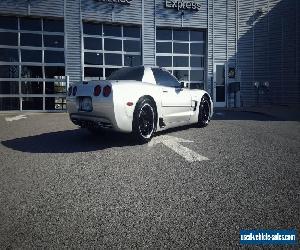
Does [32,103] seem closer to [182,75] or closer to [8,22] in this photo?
[8,22]

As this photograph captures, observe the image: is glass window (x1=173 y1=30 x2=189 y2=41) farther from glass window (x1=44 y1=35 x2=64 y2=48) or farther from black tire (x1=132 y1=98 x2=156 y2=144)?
black tire (x1=132 y1=98 x2=156 y2=144)

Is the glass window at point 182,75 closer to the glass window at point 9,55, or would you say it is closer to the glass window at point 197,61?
the glass window at point 197,61

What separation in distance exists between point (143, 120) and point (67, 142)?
1.59m

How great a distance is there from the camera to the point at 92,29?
14.6 meters

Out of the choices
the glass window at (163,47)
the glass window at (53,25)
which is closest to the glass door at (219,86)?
the glass window at (163,47)

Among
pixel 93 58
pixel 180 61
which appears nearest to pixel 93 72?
pixel 93 58

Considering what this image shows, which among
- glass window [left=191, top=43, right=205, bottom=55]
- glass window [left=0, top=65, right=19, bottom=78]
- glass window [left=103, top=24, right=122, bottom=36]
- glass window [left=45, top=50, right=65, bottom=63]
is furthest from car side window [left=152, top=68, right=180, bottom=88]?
glass window [left=191, top=43, right=205, bottom=55]

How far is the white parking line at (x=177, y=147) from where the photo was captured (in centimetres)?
389

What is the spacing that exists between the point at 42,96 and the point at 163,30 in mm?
7970

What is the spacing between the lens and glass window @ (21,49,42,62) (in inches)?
529

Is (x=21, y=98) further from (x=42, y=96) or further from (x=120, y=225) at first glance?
(x=120, y=225)

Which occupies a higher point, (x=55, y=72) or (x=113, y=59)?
(x=113, y=59)

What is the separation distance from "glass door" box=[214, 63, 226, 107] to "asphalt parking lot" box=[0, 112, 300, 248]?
12.8 metres

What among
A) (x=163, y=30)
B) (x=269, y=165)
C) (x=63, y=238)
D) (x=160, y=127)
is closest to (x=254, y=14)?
(x=163, y=30)
